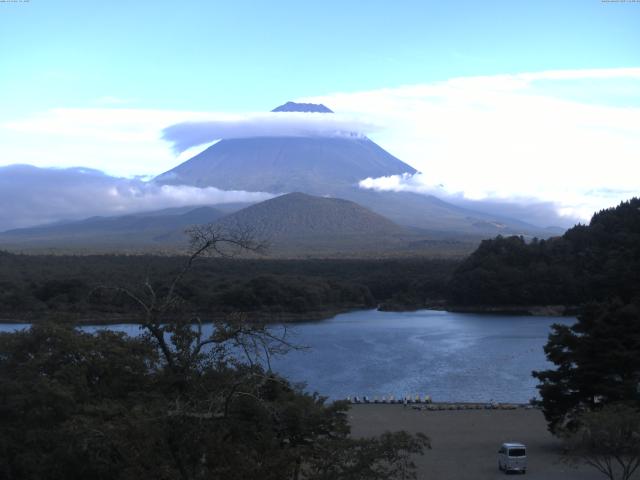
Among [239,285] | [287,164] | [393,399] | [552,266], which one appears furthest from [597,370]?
A: [287,164]

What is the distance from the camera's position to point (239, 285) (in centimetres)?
3788

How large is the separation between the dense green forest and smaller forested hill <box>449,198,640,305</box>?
10.6ft

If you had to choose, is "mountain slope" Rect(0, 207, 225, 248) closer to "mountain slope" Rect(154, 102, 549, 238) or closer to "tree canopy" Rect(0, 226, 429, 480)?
"mountain slope" Rect(154, 102, 549, 238)

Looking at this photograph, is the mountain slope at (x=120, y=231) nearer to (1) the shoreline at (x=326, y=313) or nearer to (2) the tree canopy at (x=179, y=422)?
(1) the shoreline at (x=326, y=313)

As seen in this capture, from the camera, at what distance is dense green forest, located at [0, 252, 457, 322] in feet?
112

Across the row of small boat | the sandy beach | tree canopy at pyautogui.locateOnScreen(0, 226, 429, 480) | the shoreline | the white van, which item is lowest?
the shoreline

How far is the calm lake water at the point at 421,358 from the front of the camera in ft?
63.8

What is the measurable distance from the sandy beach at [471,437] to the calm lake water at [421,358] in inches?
86.9

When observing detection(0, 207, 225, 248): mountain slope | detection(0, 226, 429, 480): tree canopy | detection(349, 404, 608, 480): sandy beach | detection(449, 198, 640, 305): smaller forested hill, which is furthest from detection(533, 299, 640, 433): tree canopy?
detection(0, 207, 225, 248): mountain slope

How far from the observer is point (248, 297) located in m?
36.2

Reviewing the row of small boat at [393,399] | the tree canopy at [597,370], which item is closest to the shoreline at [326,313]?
the row of small boat at [393,399]

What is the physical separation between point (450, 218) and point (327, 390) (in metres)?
93.4

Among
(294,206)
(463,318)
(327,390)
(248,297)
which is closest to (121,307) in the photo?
(248,297)

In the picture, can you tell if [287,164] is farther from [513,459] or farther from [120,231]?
[513,459]
